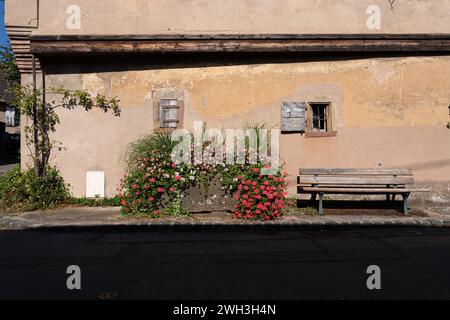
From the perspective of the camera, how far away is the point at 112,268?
12.2 feet

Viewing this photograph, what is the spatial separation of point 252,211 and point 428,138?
4652mm

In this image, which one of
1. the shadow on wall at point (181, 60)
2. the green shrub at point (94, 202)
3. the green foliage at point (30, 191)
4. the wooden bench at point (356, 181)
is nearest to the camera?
the wooden bench at point (356, 181)

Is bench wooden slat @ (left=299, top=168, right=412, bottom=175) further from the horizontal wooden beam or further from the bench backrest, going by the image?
the horizontal wooden beam

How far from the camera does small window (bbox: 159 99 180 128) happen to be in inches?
290

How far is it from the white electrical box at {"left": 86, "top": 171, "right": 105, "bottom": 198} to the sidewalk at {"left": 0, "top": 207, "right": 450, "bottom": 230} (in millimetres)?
791

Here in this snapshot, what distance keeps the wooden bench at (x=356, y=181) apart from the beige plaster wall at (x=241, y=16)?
132 inches

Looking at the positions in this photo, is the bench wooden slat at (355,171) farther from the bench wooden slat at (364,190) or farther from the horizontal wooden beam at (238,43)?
the horizontal wooden beam at (238,43)

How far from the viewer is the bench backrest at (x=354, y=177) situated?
6566mm

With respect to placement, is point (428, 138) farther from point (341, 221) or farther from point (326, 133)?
point (341, 221)

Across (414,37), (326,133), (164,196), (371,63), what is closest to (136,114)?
(164,196)

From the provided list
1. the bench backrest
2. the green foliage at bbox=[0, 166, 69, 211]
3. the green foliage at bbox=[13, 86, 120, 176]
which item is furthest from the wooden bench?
the green foliage at bbox=[0, 166, 69, 211]

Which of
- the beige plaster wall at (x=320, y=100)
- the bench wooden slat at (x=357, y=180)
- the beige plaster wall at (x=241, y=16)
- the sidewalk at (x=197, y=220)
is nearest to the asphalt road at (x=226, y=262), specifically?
the sidewalk at (x=197, y=220)

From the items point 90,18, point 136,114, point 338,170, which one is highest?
point 90,18

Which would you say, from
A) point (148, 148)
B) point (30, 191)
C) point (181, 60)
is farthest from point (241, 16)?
point (30, 191)
